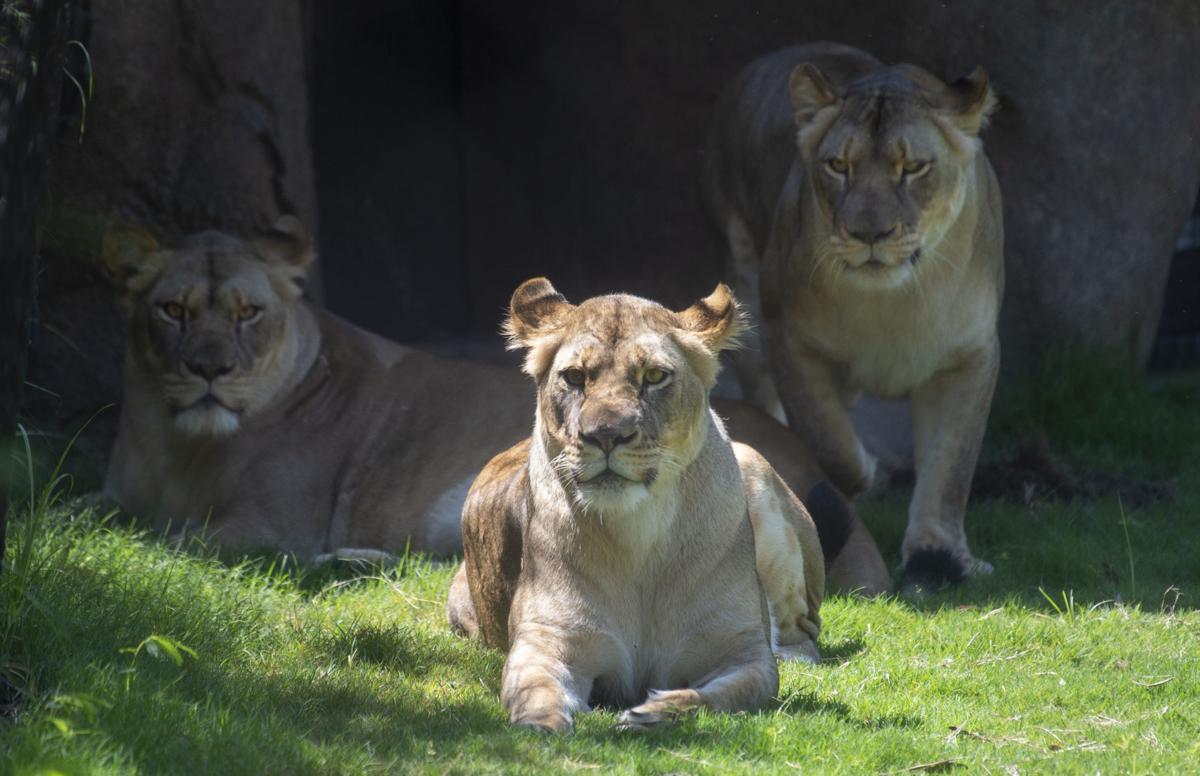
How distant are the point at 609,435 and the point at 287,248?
3184 mm

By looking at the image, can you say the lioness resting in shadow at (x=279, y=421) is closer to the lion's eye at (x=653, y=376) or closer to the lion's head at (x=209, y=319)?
the lion's head at (x=209, y=319)

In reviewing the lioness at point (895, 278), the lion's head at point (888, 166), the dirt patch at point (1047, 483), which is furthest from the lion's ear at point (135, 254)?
the dirt patch at point (1047, 483)

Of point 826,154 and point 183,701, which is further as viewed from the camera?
point 826,154

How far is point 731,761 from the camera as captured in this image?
3699 mm

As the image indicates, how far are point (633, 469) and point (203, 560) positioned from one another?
2263 millimetres

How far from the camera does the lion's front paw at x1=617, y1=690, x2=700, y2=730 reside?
3896 mm

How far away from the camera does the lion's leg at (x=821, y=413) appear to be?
263 inches

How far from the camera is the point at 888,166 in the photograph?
6.11 metres

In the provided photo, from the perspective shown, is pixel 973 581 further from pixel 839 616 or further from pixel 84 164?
pixel 84 164

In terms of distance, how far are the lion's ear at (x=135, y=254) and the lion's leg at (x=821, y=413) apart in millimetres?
2471

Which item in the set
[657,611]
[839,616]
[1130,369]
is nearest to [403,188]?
[1130,369]

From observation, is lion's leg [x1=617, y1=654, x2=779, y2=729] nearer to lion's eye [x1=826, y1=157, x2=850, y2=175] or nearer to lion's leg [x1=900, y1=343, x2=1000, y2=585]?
lion's leg [x1=900, y1=343, x2=1000, y2=585]

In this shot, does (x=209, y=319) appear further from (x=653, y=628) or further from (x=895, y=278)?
(x=653, y=628)

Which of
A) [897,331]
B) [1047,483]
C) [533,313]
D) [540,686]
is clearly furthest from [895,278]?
[540,686]
